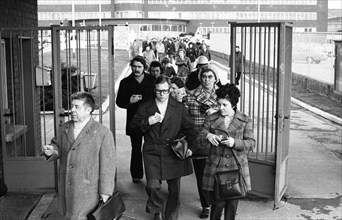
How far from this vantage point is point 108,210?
4.56 meters

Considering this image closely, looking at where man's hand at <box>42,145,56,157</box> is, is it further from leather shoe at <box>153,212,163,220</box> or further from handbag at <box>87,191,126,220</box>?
leather shoe at <box>153,212,163,220</box>

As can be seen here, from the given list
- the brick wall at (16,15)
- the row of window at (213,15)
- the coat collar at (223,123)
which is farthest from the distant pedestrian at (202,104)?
the row of window at (213,15)

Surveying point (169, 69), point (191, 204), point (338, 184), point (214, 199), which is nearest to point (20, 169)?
point (191, 204)

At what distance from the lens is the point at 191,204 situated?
6.95 metres

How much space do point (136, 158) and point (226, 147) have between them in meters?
2.79

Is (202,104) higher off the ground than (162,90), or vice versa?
(162,90)

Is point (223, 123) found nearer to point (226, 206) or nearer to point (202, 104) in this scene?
point (226, 206)

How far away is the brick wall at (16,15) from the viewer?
7.41m

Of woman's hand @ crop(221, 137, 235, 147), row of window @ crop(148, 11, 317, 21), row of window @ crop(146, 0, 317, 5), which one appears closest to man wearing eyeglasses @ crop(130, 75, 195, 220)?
woman's hand @ crop(221, 137, 235, 147)

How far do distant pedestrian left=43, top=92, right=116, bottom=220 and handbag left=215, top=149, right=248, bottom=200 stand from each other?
110 centimetres

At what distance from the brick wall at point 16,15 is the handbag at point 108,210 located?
316 cm

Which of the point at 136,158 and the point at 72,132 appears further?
the point at 136,158

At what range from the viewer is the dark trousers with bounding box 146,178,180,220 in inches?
230

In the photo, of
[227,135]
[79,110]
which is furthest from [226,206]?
[79,110]
